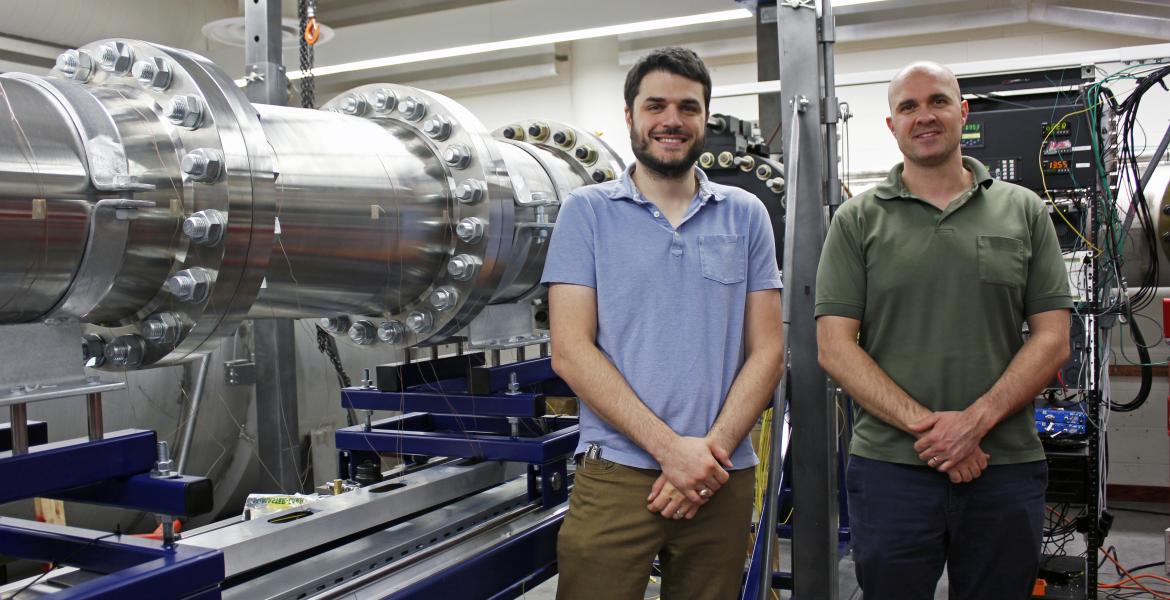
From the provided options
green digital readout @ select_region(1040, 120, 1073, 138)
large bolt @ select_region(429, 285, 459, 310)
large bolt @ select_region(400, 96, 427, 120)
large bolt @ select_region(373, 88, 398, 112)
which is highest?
green digital readout @ select_region(1040, 120, 1073, 138)

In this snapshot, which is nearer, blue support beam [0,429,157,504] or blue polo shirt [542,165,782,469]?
blue support beam [0,429,157,504]

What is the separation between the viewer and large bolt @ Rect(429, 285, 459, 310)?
1475 mm

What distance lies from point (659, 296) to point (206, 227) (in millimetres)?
620

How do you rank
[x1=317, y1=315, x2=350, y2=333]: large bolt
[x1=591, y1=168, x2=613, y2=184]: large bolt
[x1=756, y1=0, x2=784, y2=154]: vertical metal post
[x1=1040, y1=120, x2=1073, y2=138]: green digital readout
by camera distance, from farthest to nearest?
1. [x1=756, y1=0, x2=784, y2=154]: vertical metal post
2. [x1=1040, y1=120, x2=1073, y2=138]: green digital readout
3. [x1=591, y1=168, x2=613, y2=184]: large bolt
4. [x1=317, y1=315, x2=350, y2=333]: large bolt

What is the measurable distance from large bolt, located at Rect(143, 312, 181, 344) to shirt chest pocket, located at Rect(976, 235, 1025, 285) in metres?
1.23

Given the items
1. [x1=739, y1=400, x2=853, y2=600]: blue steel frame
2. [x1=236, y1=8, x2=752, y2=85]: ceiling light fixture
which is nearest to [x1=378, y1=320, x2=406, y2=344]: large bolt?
[x1=739, y1=400, x2=853, y2=600]: blue steel frame

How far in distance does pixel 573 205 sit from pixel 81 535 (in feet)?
2.60

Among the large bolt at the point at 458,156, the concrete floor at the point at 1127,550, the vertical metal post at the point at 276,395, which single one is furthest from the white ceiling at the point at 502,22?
the large bolt at the point at 458,156

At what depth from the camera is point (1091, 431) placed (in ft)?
9.43

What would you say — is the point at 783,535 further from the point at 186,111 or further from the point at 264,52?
the point at 186,111

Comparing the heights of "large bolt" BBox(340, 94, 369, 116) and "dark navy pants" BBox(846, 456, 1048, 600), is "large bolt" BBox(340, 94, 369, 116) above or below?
above

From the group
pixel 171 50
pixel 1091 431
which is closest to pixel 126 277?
pixel 171 50

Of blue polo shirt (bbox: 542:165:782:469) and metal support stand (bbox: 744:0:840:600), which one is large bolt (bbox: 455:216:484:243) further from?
metal support stand (bbox: 744:0:840:600)

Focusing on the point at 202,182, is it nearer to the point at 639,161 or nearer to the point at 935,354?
the point at 639,161
